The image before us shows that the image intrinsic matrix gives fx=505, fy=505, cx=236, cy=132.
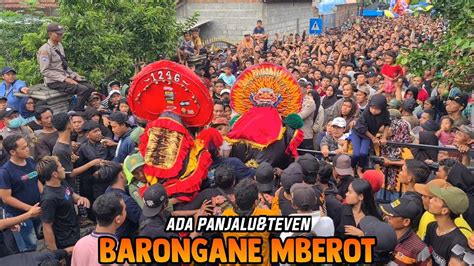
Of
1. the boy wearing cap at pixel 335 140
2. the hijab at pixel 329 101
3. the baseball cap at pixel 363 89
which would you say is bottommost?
the hijab at pixel 329 101

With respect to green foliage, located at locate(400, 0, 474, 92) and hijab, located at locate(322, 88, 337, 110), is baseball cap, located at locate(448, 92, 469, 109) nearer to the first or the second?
green foliage, located at locate(400, 0, 474, 92)

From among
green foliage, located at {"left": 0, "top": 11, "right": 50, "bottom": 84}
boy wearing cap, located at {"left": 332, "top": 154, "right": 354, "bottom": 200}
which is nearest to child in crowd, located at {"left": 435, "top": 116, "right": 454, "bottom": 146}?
boy wearing cap, located at {"left": 332, "top": 154, "right": 354, "bottom": 200}

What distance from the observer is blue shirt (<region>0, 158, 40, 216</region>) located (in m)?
5.08

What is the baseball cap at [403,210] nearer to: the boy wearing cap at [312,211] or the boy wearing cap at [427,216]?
the boy wearing cap at [427,216]

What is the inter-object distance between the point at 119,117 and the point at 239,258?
2995mm

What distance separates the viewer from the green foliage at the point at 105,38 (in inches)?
374

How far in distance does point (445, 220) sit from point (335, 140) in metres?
2.74

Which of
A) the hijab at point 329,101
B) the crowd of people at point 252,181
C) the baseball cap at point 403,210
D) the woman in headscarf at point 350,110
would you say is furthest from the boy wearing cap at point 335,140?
the baseball cap at point 403,210

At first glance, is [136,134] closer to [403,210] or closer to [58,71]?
[403,210]

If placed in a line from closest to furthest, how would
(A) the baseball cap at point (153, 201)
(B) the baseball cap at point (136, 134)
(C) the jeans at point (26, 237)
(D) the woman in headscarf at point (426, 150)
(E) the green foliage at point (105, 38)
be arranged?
(A) the baseball cap at point (153, 201) → (C) the jeans at point (26, 237) → (B) the baseball cap at point (136, 134) → (D) the woman in headscarf at point (426, 150) → (E) the green foliage at point (105, 38)

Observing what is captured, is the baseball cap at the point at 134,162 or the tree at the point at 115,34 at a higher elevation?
the tree at the point at 115,34

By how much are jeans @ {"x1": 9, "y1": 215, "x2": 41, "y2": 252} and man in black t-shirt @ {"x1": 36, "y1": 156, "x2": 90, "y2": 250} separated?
599mm

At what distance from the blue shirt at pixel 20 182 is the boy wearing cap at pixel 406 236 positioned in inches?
139

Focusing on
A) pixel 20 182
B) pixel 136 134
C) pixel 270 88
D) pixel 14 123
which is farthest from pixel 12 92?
pixel 270 88
